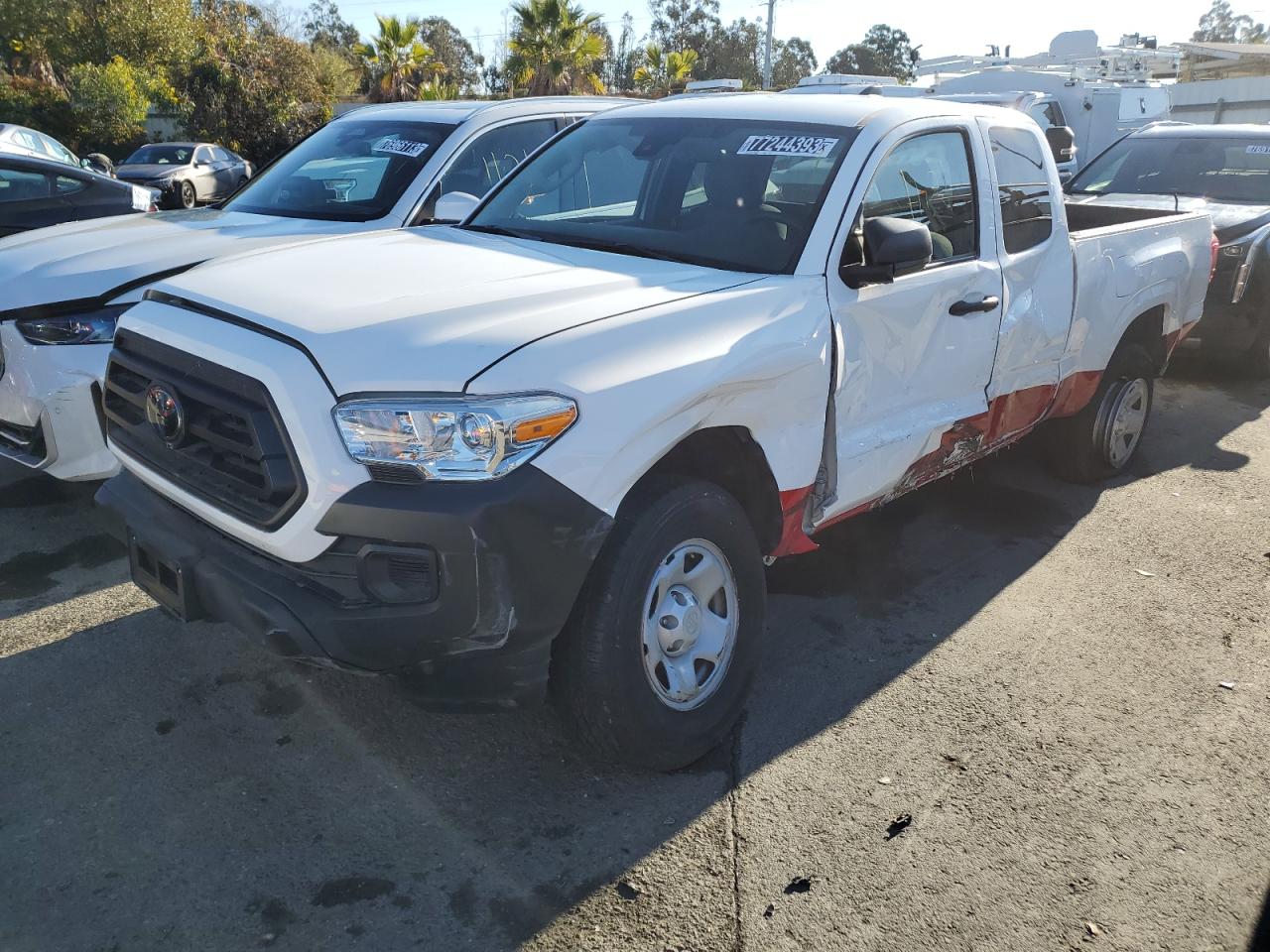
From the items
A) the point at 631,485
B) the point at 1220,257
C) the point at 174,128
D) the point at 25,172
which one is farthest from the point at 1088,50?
the point at 174,128

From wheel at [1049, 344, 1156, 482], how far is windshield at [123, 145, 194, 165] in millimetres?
19174

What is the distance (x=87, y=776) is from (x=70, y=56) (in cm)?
3580

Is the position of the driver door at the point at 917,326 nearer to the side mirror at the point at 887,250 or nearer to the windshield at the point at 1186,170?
the side mirror at the point at 887,250

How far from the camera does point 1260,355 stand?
8.52 meters

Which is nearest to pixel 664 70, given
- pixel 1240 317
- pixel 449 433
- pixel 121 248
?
pixel 1240 317

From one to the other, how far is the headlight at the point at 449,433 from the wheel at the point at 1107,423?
4051 millimetres

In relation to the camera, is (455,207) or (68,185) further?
(68,185)

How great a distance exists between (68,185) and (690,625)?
6932mm

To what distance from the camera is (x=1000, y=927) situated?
2.81 meters

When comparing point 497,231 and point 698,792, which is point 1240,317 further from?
point 698,792

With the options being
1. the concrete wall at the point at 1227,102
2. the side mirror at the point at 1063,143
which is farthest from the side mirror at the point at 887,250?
the concrete wall at the point at 1227,102

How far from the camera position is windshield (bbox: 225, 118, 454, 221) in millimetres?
5879

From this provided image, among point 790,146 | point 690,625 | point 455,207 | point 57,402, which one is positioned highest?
point 790,146

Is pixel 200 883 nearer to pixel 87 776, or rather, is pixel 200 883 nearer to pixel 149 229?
pixel 87 776
